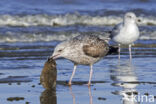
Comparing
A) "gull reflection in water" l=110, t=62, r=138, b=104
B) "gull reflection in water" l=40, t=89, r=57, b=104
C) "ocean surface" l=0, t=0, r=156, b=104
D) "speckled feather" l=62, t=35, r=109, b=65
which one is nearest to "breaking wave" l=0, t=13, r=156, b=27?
"ocean surface" l=0, t=0, r=156, b=104

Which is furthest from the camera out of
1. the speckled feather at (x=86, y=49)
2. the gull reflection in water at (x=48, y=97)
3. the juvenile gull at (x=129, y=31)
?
the juvenile gull at (x=129, y=31)

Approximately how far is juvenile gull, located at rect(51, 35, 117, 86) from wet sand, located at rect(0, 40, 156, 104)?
43 cm

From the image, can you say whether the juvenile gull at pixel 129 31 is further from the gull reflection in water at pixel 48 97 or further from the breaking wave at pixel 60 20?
the breaking wave at pixel 60 20

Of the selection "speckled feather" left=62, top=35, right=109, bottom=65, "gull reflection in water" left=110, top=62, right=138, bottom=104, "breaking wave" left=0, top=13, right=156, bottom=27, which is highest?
"breaking wave" left=0, top=13, right=156, bottom=27

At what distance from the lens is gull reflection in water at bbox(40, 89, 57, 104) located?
6.45 m

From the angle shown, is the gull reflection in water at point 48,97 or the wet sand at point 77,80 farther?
the wet sand at point 77,80

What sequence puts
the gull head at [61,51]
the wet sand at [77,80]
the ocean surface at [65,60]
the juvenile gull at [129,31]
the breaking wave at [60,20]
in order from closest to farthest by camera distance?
the wet sand at [77,80] → the ocean surface at [65,60] → the gull head at [61,51] → the juvenile gull at [129,31] → the breaking wave at [60,20]

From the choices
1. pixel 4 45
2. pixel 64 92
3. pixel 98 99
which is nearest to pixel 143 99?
pixel 98 99

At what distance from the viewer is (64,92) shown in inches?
278

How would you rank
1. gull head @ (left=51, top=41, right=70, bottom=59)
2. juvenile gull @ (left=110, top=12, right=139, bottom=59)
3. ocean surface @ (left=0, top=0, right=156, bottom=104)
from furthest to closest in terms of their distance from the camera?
juvenile gull @ (left=110, top=12, right=139, bottom=59), gull head @ (left=51, top=41, right=70, bottom=59), ocean surface @ (left=0, top=0, right=156, bottom=104)

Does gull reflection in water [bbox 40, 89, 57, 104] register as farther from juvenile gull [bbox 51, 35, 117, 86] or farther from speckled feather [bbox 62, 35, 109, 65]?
speckled feather [bbox 62, 35, 109, 65]

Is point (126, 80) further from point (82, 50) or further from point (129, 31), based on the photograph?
point (129, 31)

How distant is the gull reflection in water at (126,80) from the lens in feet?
21.9

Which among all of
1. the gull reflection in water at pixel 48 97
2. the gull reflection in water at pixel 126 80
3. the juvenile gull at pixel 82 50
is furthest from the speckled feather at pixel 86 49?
the gull reflection in water at pixel 48 97
